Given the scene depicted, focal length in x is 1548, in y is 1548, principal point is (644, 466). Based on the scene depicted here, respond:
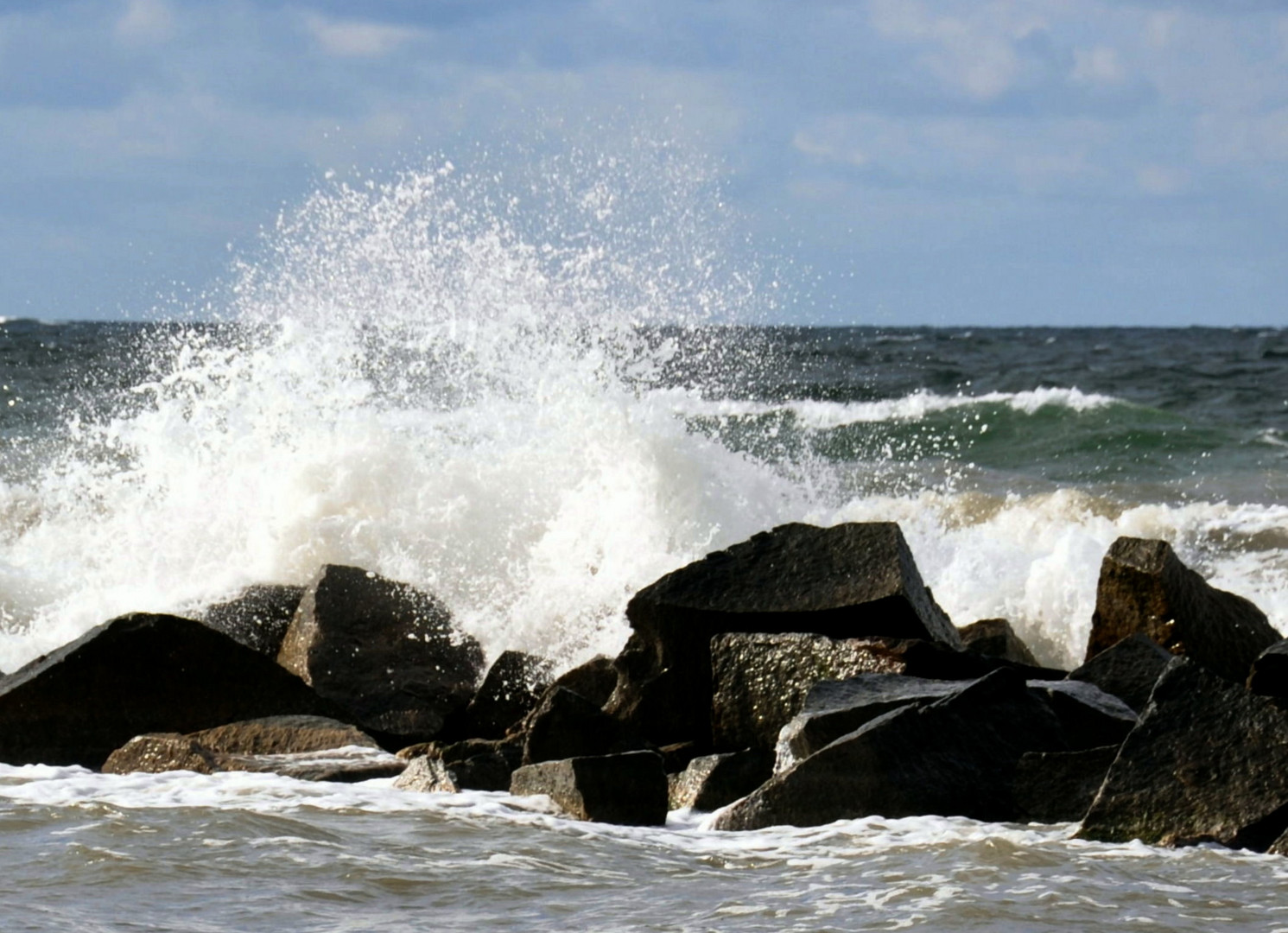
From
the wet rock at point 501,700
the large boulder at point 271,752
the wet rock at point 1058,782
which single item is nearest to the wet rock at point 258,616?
the wet rock at point 501,700

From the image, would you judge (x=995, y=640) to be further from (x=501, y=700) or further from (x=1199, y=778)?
(x=1199, y=778)

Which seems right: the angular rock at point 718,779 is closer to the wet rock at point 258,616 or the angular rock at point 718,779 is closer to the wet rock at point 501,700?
the wet rock at point 501,700

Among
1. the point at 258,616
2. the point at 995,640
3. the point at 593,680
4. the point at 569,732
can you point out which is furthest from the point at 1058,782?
→ the point at 258,616

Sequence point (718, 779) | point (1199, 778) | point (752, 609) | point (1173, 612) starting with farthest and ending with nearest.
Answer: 1. point (1173, 612)
2. point (752, 609)
3. point (718, 779)
4. point (1199, 778)

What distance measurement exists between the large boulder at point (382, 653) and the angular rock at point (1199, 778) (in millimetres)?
2622

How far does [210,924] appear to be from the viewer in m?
3.24

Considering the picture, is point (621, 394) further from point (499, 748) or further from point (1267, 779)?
point (1267, 779)

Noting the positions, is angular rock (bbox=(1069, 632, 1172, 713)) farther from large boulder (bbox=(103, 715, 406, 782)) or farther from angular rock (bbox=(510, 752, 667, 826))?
large boulder (bbox=(103, 715, 406, 782))

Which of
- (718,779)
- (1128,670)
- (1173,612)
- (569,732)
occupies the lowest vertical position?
(718,779)

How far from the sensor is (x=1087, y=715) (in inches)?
176

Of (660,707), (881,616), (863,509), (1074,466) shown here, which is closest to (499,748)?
(660,707)

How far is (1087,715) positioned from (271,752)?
2501 mm

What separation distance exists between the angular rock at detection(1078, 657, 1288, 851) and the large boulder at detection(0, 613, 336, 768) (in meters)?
2.89

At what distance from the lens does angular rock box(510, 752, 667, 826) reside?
421 centimetres
